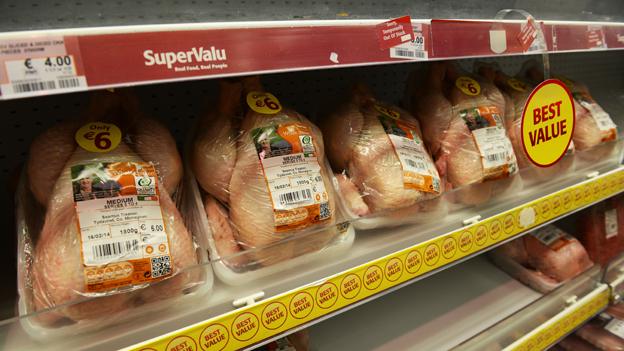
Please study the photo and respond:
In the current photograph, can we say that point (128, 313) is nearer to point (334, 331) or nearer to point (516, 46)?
point (334, 331)

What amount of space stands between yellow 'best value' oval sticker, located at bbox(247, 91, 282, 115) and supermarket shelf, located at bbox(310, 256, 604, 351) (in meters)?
0.66

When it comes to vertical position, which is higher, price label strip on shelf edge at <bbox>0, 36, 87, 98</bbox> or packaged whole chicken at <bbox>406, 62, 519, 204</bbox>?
price label strip on shelf edge at <bbox>0, 36, 87, 98</bbox>

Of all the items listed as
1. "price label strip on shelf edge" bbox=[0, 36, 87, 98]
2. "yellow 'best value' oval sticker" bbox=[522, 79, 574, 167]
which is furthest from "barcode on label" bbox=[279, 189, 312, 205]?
"yellow 'best value' oval sticker" bbox=[522, 79, 574, 167]

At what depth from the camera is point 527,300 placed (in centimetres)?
134

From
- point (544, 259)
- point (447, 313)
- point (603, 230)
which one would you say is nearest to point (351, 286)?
point (447, 313)

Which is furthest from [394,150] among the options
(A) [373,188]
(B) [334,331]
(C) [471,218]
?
(B) [334,331]

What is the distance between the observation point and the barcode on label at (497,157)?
3.34 feet

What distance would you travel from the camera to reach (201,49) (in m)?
0.59

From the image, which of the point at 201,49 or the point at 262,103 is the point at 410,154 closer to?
the point at 262,103

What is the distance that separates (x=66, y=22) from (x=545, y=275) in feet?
5.25

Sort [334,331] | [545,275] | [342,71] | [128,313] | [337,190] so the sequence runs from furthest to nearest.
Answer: [545,275] < [342,71] < [334,331] < [337,190] < [128,313]

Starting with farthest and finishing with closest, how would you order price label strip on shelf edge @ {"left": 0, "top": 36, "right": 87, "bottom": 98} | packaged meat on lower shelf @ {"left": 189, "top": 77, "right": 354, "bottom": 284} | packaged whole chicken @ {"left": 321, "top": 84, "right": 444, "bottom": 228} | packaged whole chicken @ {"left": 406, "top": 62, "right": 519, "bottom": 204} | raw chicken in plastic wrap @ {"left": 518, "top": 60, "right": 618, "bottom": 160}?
raw chicken in plastic wrap @ {"left": 518, "top": 60, "right": 618, "bottom": 160} → packaged whole chicken @ {"left": 406, "top": 62, "right": 519, "bottom": 204} → packaged whole chicken @ {"left": 321, "top": 84, "right": 444, "bottom": 228} → packaged meat on lower shelf @ {"left": 189, "top": 77, "right": 354, "bottom": 284} → price label strip on shelf edge @ {"left": 0, "top": 36, "right": 87, "bottom": 98}

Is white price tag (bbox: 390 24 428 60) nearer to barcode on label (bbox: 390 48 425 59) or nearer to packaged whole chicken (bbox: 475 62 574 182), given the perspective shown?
barcode on label (bbox: 390 48 425 59)

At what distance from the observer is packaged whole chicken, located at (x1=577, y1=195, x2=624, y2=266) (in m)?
1.57
